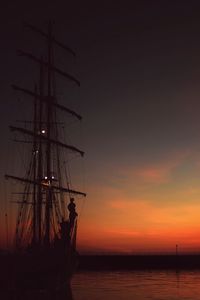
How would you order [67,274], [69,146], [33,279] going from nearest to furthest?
1. [33,279]
2. [67,274]
3. [69,146]

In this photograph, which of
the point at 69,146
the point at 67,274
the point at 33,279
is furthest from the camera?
the point at 69,146

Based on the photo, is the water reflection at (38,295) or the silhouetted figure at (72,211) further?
the silhouetted figure at (72,211)

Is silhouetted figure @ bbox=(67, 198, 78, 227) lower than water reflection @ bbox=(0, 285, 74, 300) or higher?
higher

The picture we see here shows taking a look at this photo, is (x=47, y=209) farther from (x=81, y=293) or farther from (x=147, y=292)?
(x=147, y=292)

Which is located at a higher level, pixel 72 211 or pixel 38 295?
pixel 72 211

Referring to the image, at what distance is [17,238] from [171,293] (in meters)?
16.7

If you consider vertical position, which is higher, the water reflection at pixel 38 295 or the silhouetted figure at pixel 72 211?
Result: the silhouetted figure at pixel 72 211

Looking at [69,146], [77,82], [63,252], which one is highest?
[77,82]

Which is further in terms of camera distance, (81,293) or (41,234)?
(41,234)

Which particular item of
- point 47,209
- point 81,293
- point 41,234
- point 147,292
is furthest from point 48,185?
→ point 147,292

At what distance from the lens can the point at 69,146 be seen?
5303cm

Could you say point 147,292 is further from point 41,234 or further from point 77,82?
point 77,82

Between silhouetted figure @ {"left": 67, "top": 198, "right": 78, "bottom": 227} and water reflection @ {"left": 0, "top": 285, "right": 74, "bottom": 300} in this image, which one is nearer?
water reflection @ {"left": 0, "top": 285, "right": 74, "bottom": 300}

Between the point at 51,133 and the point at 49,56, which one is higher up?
the point at 49,56
